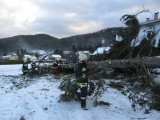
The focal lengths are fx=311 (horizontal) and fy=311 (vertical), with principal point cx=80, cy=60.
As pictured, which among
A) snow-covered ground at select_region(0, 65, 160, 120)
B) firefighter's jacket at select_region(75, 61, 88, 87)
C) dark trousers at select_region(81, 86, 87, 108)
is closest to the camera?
snow-covered ground at select_region(0, 65, 160, 120)

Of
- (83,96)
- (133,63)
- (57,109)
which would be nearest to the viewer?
(57,109)

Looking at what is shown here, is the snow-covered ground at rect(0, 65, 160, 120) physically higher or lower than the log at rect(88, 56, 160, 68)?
lower

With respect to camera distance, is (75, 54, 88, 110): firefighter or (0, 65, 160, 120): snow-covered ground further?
(75, 54, 88, 110): firefighter

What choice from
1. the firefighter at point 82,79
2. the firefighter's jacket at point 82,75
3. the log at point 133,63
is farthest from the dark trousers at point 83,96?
the log at point 133,63

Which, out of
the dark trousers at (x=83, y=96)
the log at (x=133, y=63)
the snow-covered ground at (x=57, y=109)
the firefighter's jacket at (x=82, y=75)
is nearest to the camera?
the snow-covered ground at (x=57, y=109)

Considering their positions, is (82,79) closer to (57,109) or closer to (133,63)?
(57,109)

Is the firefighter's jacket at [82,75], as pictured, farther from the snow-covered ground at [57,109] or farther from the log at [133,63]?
the log at [133,63]

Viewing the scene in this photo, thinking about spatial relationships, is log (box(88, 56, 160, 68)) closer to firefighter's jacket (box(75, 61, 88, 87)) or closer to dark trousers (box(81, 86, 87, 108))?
firefighter's jacket (box(75, 61, 88, 87))

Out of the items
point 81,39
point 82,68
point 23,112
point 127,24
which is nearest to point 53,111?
point 23,112

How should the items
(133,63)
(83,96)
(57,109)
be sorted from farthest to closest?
(133,63) → (83,96) → (57,109)

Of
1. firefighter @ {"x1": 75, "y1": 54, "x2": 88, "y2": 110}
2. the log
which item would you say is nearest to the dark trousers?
firefighter @ {"x1": 75, "y1": 54, "x2": 88, "y2": 110}

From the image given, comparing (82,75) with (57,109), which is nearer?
(57,109)

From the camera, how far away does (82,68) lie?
28.5 feet

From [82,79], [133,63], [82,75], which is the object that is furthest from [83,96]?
[133,63]
